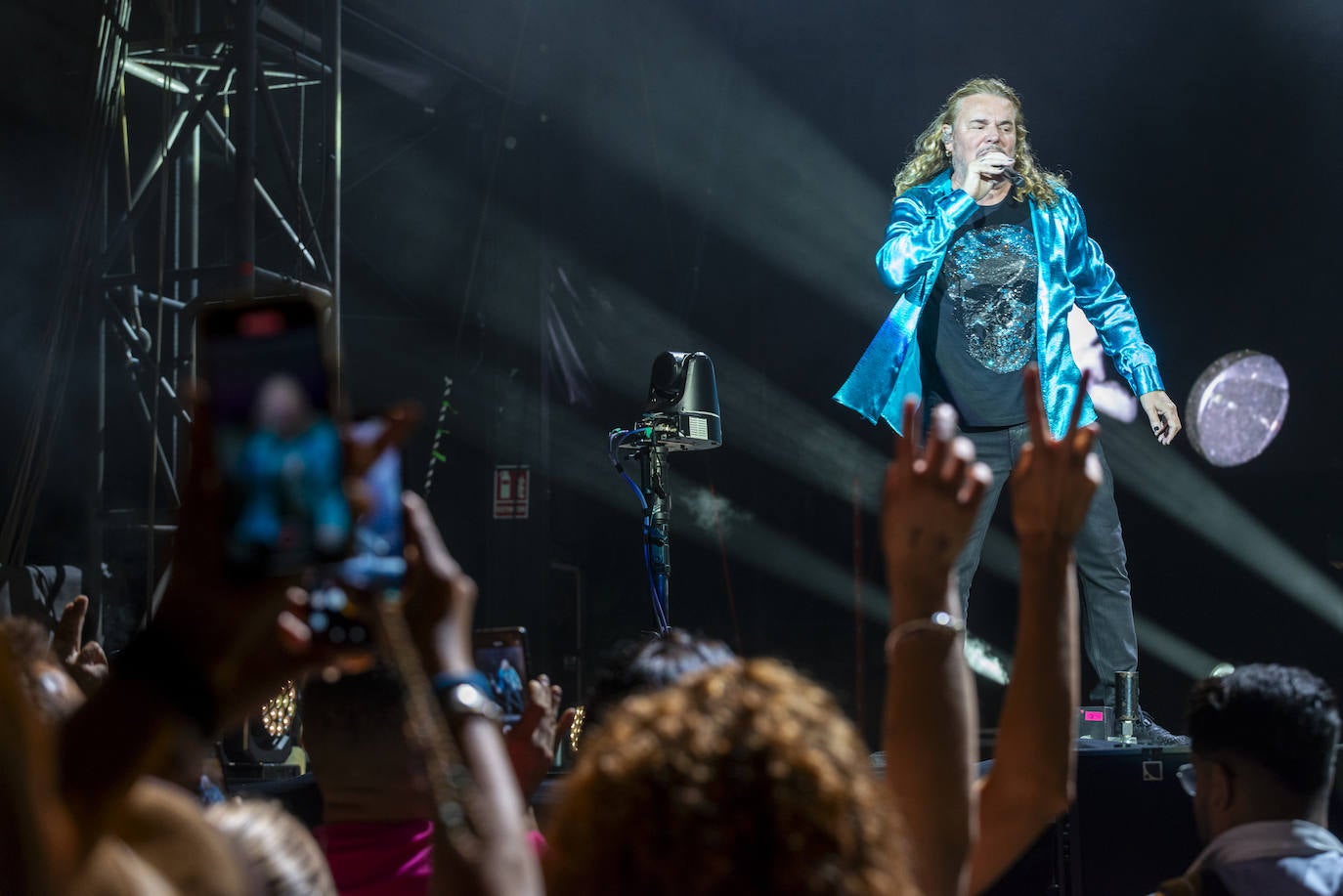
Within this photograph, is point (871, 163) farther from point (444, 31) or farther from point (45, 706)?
point (45, 706)

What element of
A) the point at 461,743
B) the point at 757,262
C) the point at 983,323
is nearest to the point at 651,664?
the point at 461,743

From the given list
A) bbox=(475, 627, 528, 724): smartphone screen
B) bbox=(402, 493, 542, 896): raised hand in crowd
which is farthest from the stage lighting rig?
bbox=(402, 493, 542, 896): raised hand in crowd

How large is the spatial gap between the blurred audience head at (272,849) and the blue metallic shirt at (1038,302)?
3.41 m

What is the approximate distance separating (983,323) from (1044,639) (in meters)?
3.20

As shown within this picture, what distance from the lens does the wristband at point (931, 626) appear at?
1.20 metres

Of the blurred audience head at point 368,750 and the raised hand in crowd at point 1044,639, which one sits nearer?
the raised hand in crowd at point 1044,639

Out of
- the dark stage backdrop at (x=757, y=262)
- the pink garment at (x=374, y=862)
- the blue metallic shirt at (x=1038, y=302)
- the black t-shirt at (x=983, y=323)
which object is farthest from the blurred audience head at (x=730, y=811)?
the dark stage backdrop at (x=757, y=262)

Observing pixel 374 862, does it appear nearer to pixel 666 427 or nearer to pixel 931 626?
pixel 931 626

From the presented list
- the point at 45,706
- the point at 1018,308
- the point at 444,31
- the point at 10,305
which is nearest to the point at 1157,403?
the point at 1018,308

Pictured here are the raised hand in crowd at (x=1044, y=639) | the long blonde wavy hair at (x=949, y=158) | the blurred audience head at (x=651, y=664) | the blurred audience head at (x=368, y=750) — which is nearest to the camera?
the raised hand in crowd at (x=1044, y=639)

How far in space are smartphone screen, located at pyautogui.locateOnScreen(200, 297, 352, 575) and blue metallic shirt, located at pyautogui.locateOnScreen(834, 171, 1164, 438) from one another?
3.49 meters

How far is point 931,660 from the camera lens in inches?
46.9

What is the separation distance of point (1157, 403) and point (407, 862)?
132 inches

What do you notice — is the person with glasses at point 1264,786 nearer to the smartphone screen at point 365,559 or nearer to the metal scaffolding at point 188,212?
the smartphone screen at point 365,559
